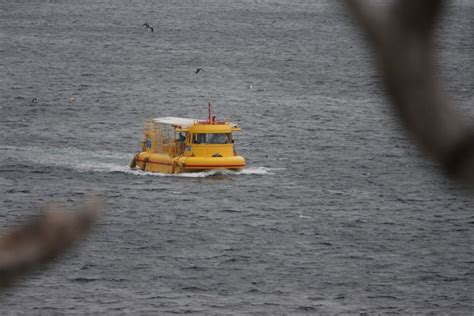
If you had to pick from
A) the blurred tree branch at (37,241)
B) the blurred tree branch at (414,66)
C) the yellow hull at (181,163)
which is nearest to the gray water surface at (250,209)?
the blurred tree branch at (414,66)

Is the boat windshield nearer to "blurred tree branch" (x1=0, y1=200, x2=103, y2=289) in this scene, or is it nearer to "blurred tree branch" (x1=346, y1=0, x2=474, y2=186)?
"blurred tree branch" (x1=0, y1=200, x2=103, y2=289)

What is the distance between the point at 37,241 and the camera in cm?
236

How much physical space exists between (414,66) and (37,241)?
71 centimetres

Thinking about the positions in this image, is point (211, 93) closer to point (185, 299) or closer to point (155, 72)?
point (155, 72)

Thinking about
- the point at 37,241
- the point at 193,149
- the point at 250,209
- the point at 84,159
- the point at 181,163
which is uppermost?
the point at 37,241

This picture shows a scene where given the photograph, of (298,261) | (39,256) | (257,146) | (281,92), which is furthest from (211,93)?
(39,256)

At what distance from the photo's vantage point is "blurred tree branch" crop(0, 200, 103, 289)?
2.32 metres

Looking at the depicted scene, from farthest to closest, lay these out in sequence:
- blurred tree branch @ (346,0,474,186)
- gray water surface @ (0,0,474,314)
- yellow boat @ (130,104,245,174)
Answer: yellow boat @ (130,104,245,174) < gray water surface @ (0,0,474,314) < blurred tree branch @ (346,0,474,186)

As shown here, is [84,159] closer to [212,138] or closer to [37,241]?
[212,138]

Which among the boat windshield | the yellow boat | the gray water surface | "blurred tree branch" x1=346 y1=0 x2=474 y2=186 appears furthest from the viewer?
the yellow boat

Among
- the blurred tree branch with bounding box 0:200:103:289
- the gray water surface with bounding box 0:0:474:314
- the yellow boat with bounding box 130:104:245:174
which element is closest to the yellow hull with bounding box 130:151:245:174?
the yellow boat with bounding box 130:104:245:174

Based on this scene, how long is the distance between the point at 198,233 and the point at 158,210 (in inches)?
210

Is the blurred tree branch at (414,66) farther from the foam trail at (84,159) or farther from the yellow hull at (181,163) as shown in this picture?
the foam trail at (84,159)

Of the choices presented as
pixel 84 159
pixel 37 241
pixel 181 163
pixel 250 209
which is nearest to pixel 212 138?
pixel 181 163
